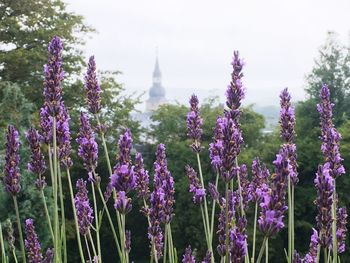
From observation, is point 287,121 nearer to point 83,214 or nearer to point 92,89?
point 92,89

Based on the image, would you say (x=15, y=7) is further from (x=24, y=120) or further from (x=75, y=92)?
(x=24, y=120)

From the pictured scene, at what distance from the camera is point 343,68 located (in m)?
26.1

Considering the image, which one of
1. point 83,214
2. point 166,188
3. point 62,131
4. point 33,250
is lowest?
point 33,250

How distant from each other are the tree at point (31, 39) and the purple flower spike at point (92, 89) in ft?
51.0

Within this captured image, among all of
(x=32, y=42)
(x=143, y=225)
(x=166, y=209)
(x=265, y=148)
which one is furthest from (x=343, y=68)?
(x=166, y=209)

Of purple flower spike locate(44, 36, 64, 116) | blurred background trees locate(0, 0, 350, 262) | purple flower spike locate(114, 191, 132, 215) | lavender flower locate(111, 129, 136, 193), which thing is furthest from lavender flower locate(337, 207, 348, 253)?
blurred background trees locate(0, 0, 350, 262)

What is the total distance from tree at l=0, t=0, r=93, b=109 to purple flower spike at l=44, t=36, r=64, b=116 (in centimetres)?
1606

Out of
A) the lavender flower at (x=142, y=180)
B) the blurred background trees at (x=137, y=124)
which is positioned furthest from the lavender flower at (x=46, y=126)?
the blurred background trees at (x=137, y=124)

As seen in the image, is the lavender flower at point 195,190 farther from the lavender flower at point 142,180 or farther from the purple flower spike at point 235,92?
the purple flower spike at point 235,92

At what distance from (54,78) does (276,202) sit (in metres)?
1.62

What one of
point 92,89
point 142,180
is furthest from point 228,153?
point 92,89

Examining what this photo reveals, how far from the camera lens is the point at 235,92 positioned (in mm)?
3365

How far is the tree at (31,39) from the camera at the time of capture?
19.7m

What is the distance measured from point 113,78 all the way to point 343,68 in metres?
10.4
